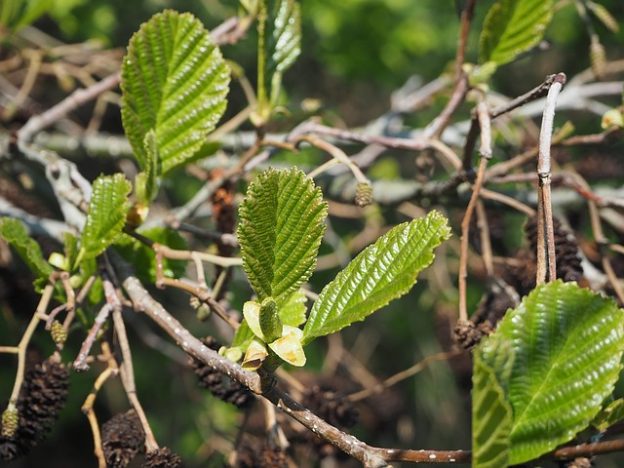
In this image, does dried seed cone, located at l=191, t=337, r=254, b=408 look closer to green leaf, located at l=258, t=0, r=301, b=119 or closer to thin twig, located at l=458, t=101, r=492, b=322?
thin twig, located at l=458, t=101, r=492, b=322

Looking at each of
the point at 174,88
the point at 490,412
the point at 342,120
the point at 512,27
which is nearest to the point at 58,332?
the point at 174,88

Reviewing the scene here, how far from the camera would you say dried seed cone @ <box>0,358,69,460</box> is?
0.98 m

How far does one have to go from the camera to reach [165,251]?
1.00 meters

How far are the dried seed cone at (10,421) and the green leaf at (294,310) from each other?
37 cm

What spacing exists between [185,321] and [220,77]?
6.37ft

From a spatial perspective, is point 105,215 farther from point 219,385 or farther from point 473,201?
point 473,201

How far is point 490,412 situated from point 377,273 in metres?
0.20

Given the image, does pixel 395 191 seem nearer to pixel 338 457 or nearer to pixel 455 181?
pixel 455 181

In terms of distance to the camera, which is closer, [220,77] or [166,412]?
[220,77]

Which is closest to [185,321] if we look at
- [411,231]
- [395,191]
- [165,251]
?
[395,191]

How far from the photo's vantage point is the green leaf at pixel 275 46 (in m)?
1.15

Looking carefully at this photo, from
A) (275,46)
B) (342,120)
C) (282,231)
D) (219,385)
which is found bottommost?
(219,385)

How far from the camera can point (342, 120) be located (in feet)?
7.53

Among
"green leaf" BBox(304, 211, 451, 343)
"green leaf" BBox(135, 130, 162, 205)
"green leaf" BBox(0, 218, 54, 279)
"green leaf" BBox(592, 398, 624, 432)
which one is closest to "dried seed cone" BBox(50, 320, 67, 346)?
"green leaf" BBox(0, 218, 54, 279)
